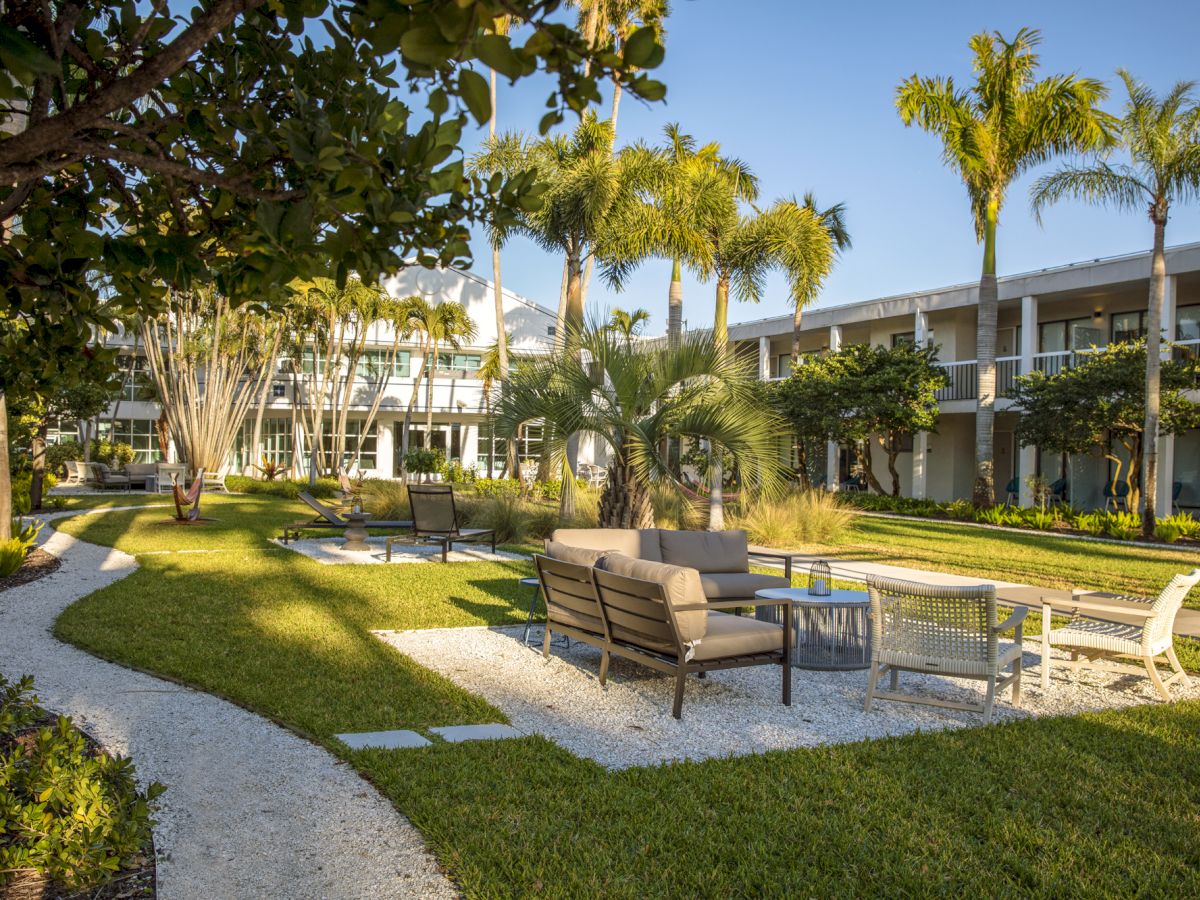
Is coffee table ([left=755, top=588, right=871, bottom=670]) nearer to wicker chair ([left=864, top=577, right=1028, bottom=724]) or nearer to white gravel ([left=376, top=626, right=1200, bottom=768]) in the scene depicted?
white gravel ([left=376, top=626, right=1200, bottom=768])

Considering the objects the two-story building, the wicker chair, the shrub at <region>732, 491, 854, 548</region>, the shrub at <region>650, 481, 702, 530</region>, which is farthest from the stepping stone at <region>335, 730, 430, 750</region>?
the two-story building

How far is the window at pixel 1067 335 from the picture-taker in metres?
27.0

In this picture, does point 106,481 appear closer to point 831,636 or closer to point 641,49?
point 831,636

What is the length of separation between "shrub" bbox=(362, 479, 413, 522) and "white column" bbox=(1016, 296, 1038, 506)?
1498 cm

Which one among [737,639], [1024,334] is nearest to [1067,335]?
[1024,334]

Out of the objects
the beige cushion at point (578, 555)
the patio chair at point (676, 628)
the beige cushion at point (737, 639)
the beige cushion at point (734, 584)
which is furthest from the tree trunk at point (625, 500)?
the beige cushion at point (737, 639)

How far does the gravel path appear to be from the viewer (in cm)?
371

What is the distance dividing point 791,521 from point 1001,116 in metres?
10.4

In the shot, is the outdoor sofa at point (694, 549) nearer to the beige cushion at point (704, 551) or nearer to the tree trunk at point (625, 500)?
the beige cushion at point (704, 551)

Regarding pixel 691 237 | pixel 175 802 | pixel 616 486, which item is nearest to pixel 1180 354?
pixel 691 237

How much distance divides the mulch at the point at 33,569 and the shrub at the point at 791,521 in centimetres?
1075

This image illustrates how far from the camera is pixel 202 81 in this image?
3049mm

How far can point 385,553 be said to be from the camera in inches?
579

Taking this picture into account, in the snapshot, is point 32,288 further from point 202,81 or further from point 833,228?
point 833,228
